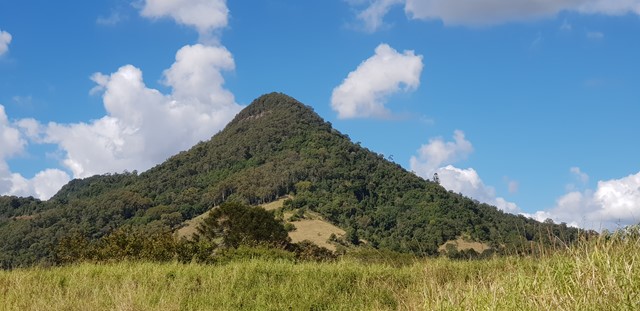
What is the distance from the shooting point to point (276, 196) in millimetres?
116438

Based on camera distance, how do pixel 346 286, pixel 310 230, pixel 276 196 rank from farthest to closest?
pixel 276 196, pixel 310 230, pixel 346 286

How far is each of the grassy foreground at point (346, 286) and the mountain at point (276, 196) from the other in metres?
60.3

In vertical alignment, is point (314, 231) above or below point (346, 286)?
above

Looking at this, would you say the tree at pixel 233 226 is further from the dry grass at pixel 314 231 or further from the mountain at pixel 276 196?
the mountain at pixel 276 196

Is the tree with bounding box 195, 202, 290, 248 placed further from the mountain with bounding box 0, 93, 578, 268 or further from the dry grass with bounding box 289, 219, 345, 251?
the mountain with bounding box 0, 93, 578, 268

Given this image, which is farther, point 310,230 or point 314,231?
point 310,230

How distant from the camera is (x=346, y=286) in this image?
13.4 m

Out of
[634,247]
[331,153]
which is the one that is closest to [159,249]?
[634,247]

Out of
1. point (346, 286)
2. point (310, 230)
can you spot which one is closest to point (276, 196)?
point (310, 230)

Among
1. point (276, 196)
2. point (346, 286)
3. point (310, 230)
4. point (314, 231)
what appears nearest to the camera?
point (346, 286)

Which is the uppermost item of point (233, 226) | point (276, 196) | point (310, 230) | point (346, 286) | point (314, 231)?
point (276, 196)

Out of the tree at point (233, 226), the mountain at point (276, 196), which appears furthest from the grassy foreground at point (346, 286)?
the mountain at point (276, 196)

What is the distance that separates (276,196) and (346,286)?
104m

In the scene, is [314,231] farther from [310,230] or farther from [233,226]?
[233,226]
